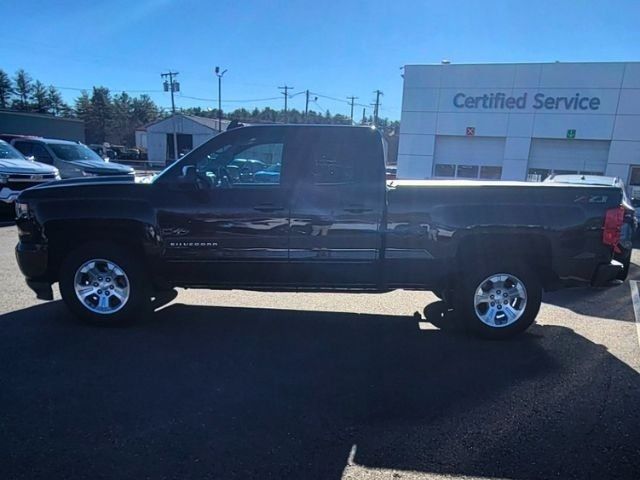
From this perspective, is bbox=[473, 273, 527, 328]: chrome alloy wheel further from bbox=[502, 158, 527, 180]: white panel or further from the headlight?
bbox=[502, 158, 527, 180]: white panel

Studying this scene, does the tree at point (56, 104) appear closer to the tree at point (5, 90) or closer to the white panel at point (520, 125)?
the tree at point (5, 90)

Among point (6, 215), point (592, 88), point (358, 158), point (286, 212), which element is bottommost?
point (6, 215)

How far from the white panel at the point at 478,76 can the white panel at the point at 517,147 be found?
234 cm

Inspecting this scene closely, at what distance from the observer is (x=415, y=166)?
21766mm

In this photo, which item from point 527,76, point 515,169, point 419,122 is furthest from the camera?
point 419,122

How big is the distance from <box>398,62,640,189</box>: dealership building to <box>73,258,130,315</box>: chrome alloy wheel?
18.7 meters

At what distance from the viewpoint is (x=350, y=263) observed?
4605 millimetres

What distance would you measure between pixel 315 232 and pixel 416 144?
1821cm

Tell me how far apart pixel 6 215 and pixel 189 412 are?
12.0 metres

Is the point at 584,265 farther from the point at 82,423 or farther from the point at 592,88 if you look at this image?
the point at 592,88

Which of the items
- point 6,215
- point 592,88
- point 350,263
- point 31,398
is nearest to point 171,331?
point 31,398

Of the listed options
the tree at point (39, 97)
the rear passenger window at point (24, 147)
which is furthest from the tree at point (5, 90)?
the rear passenger window at point (24, 147)

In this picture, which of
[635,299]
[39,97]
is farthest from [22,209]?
[39,97]

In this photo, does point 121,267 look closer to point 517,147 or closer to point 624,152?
point 517,147
